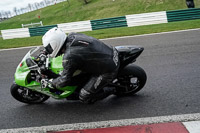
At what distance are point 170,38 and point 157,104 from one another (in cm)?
Answer: 595

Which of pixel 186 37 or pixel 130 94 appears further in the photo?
pixel 186 37

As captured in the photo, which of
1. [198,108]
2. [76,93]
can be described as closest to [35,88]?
[76,93]

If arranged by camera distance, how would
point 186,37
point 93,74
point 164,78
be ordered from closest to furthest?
point 93,74, point 164,78, point 186,37

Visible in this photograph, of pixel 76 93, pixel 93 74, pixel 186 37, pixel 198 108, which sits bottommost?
pixel 186 37

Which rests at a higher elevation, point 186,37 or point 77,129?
point 77,129

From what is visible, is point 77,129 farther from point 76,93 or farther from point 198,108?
point 198,108

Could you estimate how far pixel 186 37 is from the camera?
9.16 m

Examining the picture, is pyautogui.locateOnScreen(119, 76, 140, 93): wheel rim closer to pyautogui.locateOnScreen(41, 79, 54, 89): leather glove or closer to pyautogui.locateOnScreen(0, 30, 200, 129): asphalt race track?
pyautogui.locateOnScreen(0, 30, 200, 129): asphalt race track

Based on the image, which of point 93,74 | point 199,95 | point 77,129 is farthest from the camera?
point 199,95

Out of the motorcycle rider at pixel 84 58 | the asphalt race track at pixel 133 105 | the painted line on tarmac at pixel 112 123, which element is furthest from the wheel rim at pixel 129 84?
the painted line on tarmac at pixel 112 123

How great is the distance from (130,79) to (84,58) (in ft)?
4.04

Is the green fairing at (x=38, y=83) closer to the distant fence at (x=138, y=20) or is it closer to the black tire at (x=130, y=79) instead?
the black tire at (x=130, y=79)

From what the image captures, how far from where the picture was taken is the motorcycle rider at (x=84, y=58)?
11.6ft

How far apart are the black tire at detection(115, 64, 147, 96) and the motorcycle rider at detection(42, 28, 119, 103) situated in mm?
405
